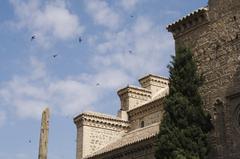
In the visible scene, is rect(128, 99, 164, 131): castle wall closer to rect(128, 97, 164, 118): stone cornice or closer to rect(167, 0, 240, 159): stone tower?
rect(128, 97, 164, 118): stone cornice

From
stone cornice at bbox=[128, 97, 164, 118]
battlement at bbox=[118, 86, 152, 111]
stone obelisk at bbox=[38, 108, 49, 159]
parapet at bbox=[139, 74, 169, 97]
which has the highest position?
parapet at bbox=[139, 74, 169, 97]

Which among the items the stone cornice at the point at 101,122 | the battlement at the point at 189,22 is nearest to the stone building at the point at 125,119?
the stone cornice at the point at 101,122

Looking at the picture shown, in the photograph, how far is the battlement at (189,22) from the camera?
17.7 meters

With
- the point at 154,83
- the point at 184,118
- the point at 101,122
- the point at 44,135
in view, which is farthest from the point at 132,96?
the point at 44,135

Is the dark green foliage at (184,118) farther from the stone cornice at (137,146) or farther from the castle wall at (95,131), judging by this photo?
the castle wall at (95,131)

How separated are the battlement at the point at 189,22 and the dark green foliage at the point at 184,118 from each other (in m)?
1.38

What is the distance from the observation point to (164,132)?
16.1m

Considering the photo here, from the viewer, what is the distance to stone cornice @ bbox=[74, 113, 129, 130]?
1126 inches

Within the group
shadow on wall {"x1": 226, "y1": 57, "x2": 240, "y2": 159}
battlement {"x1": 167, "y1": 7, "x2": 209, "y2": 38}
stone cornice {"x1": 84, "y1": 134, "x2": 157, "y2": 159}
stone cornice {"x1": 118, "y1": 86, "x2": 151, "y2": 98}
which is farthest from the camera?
stone cornice {"x1": 118, "y1": 86, "x2": 151, "y2": 98}

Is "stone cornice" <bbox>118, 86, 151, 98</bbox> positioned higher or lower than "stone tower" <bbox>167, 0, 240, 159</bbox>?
higher

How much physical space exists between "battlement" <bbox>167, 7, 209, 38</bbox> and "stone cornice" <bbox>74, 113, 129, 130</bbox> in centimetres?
1106

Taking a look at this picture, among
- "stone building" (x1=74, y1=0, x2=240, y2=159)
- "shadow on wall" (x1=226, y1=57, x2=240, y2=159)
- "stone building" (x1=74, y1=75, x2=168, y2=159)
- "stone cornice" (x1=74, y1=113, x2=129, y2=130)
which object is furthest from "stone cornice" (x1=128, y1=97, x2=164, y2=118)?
"shadow on wall" (x1=226, y1=57, x2=240, y2=159)

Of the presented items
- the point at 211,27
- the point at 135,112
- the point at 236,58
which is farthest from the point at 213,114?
the point at 135,112

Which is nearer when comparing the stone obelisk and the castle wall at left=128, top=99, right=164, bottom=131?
the stone obelisk
